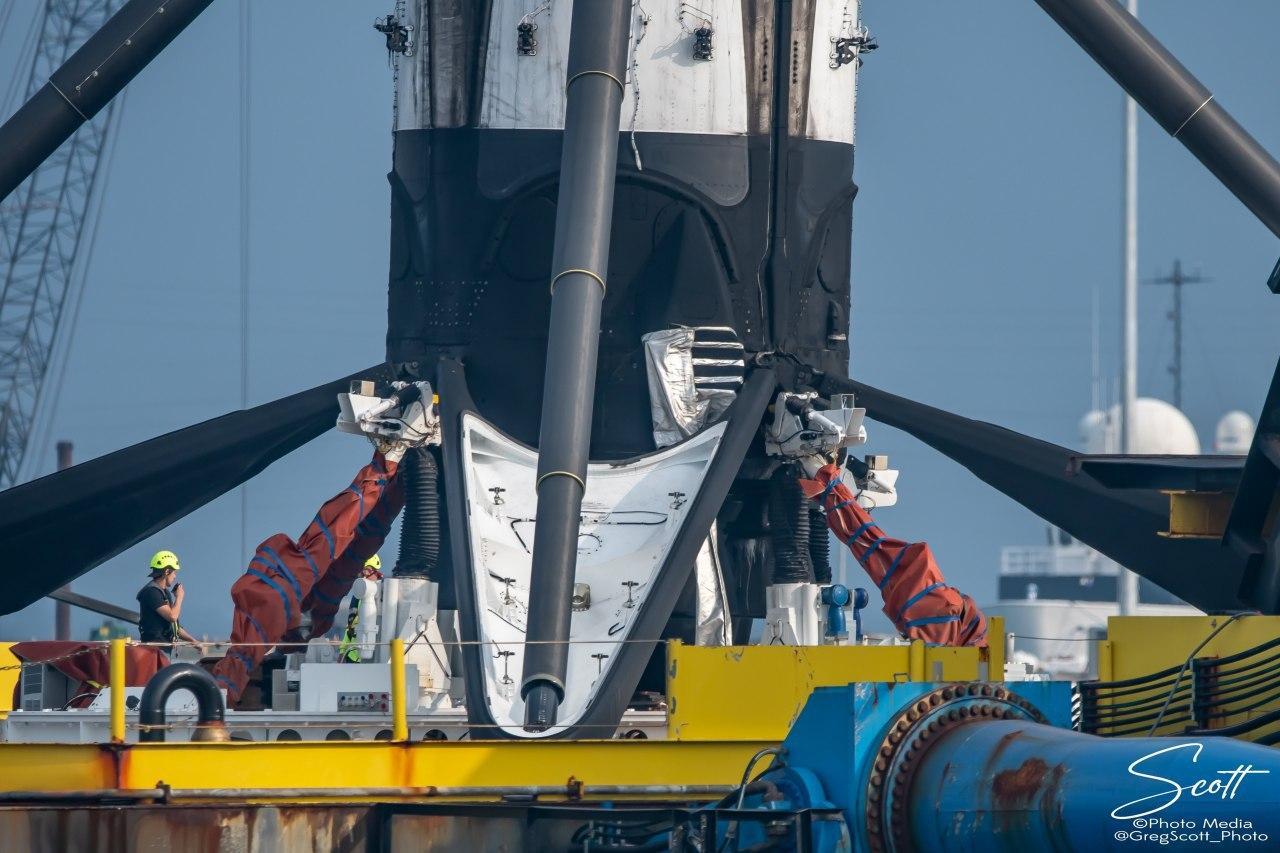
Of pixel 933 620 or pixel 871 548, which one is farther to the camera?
pixel 871 548

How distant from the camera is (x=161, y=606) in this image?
29.6 meters

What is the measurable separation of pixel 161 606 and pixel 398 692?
9.31 meters

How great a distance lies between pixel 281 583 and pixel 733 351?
258 inches

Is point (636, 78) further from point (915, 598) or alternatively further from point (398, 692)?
point (398, 692)

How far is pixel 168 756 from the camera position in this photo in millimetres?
20703

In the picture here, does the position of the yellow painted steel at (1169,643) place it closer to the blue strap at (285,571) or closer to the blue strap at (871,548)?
the blue strap at (871,548)

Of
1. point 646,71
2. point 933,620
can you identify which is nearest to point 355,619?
point 933,620

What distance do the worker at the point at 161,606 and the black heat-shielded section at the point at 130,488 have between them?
1389 millimetres

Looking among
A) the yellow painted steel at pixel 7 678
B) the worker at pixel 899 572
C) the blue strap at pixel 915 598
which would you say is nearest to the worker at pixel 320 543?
the yellow painted steel at pixel 7 678

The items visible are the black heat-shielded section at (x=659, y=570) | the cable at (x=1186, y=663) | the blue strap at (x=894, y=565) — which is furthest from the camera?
the blue strap at (x=894, y=565)

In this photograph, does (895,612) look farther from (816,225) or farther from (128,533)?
(128,533)

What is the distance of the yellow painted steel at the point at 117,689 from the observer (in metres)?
20.5

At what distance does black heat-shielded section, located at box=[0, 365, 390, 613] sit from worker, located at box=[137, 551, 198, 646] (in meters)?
1.39

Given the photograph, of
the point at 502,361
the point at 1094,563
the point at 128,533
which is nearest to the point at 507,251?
the point at 502,361
